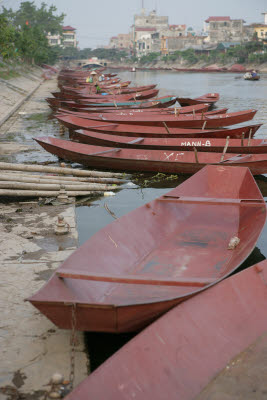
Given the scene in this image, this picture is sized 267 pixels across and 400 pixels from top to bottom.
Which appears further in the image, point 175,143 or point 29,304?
point 175,143

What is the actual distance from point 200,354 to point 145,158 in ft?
29.9

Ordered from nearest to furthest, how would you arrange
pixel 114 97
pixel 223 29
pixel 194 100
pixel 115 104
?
pixel 115 104, pixel 194 100, pixel 114 97, pixel 223 29

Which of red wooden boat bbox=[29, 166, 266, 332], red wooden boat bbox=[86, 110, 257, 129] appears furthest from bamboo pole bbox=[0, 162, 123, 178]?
red wooden boat bbox=[86, 110, 257, 129]

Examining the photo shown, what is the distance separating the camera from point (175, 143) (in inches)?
552

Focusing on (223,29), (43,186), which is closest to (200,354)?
(43,186)

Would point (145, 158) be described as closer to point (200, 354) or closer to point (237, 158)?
point (237, 158)

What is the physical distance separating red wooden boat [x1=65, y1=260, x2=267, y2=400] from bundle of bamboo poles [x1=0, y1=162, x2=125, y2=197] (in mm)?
5540

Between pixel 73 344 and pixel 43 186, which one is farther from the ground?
pixel 43 186

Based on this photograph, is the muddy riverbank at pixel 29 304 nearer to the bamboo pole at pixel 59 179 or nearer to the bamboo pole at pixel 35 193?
the bamboo pole at pixel 35 193

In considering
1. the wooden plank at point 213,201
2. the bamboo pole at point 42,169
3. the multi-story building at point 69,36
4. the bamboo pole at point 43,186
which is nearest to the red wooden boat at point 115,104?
the bamboo pole at point 42,169

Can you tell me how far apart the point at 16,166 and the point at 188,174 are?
4.23 meters

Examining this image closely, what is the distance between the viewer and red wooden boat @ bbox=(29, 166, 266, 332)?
4695 millimetres

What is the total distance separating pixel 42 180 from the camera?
10.3m

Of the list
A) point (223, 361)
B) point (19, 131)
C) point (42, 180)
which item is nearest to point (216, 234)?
point (223, 361)
